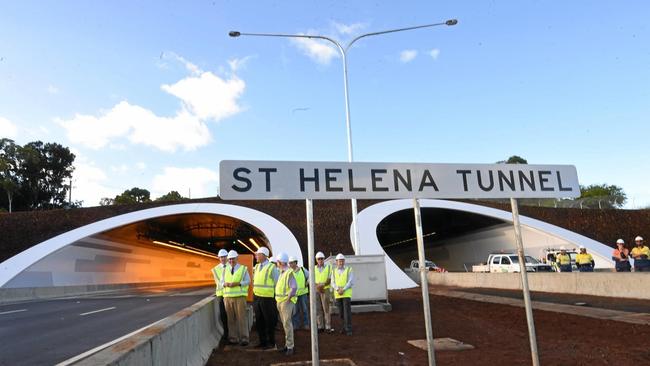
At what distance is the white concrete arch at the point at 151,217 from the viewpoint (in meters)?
30.6

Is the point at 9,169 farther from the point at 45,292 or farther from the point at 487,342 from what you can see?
the point at 487,342

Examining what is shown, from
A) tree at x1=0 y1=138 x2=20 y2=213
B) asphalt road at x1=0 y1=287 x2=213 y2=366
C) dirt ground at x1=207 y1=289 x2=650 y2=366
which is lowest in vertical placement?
dirt ground at x1=207 y1=289 x2=650 y2=366

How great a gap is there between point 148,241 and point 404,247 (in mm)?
33205

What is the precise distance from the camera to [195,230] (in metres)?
48.8

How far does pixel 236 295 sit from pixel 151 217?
92.6 ft

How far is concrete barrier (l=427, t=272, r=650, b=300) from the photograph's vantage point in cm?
1471

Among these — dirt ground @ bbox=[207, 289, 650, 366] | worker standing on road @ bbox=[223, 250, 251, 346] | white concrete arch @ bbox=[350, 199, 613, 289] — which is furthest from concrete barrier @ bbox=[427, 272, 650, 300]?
worker standing on road @ bbox=[223, 250, 251, 346]

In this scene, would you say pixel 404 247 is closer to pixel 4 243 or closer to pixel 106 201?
pixel 4 243

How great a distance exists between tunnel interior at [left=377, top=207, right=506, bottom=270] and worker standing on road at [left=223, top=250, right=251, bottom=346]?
28712 mm

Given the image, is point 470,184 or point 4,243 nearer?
point 470,184

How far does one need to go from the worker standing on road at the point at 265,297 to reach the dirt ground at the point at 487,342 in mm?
531

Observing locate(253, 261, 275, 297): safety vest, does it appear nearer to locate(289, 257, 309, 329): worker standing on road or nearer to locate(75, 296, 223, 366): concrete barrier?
locate(75, 296, 223, 366): concrete barrier

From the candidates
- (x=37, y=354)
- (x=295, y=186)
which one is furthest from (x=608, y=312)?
(x=37, y=354)

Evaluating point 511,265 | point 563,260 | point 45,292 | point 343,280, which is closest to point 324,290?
point 343,280
